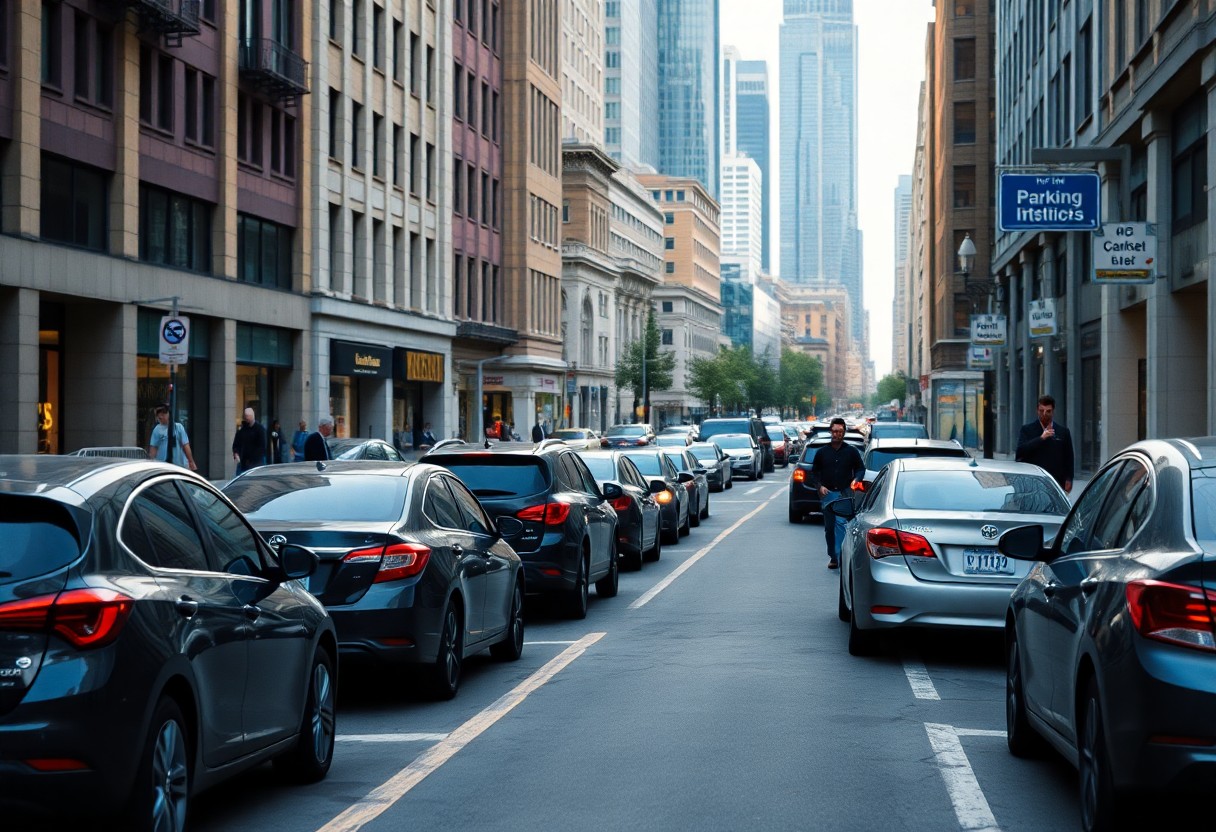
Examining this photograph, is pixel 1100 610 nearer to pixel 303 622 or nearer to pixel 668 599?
pixel 303 622

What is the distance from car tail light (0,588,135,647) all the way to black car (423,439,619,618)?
8804 mm

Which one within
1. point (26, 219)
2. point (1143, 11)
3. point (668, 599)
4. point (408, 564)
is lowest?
point (668, 599)

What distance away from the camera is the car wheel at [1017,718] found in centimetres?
788

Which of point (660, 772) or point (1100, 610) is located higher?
point (1100, 610)

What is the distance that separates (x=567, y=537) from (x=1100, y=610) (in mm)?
8525

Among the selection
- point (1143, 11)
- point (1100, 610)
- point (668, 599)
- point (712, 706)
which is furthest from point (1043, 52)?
point (1100, 610)

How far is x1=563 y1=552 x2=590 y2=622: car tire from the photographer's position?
14516 mm

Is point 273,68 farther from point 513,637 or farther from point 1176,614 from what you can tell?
point 1176,614

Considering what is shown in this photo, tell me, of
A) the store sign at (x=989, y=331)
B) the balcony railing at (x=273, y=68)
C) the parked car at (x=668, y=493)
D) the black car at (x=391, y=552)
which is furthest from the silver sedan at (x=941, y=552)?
the store sign at (x=989, y=331)

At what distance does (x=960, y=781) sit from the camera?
7582 millimetres

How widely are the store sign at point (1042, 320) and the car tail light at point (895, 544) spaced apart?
20774 mm

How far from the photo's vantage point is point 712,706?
9727mm

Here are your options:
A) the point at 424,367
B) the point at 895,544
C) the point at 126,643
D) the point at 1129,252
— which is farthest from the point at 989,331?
the point at 126,643

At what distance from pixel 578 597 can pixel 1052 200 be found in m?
15.0
